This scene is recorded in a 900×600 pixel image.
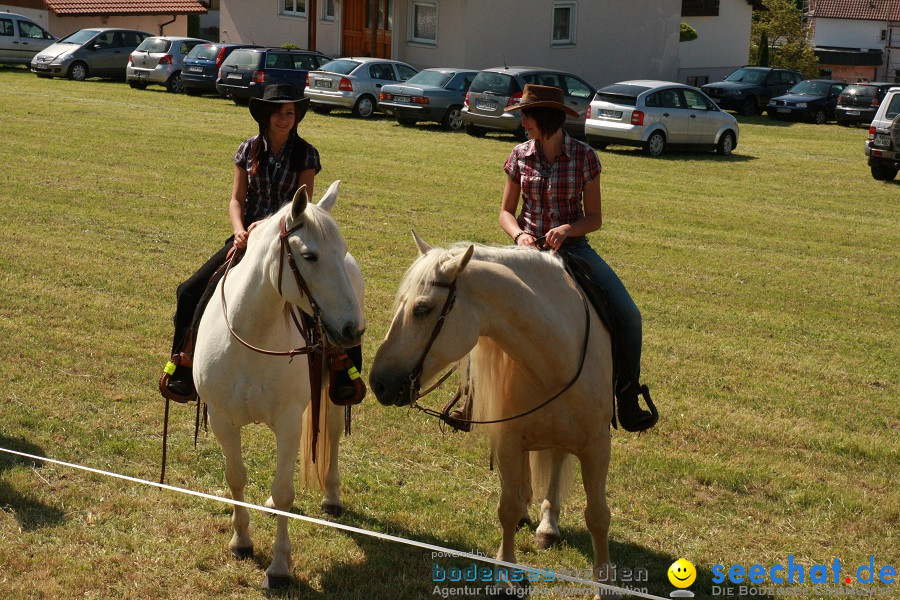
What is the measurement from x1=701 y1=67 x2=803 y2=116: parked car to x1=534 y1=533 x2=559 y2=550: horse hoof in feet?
112

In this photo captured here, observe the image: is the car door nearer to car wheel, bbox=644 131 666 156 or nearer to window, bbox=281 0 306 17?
car wheel, bbox=644 131 666 156

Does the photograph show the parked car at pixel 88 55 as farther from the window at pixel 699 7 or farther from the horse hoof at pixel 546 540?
the horse hoof at pixel 546 540

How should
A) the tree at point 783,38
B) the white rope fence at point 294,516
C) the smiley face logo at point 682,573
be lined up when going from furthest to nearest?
the tree at point 783,38 → the smiley face logo at point 682,573 → the white rope fence at point 294,516

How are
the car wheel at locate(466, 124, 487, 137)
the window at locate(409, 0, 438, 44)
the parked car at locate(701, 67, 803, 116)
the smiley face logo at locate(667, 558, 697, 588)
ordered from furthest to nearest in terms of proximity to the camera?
the parked car at locate(701, 67, 803, 116) → the window at locate(409, 0, 438, 44) → the car wheel at locate(466, 124, 487, 137) → the smiley face logo at locate(667, 558, 697, 588)

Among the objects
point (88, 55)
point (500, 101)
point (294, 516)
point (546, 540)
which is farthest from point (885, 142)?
point (88, 55)

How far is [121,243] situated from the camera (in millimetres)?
13000

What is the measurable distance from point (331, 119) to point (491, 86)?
5.01m

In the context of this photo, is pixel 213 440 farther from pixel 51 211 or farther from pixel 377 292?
pixel 51 211

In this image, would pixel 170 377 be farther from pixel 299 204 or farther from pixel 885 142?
pixel 885 142

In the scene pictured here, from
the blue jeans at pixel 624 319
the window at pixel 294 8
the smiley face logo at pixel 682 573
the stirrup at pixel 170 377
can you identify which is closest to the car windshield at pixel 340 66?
the window at pixel 294 8

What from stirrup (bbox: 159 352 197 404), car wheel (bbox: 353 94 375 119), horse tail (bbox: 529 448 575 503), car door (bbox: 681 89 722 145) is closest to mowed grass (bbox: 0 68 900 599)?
horse tail (bbox: 529 448 575 503)

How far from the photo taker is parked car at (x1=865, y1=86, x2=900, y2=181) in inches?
842

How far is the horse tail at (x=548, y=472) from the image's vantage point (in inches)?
232

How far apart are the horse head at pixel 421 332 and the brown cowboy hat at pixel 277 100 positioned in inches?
69.8
